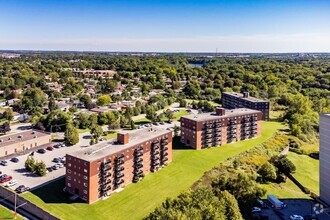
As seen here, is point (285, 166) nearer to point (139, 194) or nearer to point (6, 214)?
point (139, 194)

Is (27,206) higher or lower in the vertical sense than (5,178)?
lower

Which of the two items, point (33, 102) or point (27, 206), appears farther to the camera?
point (33, 102)

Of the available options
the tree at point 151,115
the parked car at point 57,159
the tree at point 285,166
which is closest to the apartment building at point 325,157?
the tree at point 285,166

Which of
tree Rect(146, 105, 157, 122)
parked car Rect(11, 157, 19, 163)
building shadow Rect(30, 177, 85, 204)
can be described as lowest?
building shadow Rect(30, 177, 85, 204)

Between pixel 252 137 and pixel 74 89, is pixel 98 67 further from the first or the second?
pixel 252 137

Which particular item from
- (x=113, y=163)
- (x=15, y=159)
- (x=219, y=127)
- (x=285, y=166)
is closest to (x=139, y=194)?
(x=113, y=163)

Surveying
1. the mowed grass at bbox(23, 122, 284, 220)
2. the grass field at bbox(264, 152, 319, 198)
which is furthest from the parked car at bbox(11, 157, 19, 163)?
the grass field at bbox(264, 152, 319, 198)

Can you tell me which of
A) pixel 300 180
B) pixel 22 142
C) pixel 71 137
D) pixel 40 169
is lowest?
pixel 300 180

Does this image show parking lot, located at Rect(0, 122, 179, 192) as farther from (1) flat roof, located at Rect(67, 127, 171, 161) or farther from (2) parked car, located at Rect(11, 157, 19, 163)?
(1) flat roof, located at Rect(67, 127, 171, 161)
